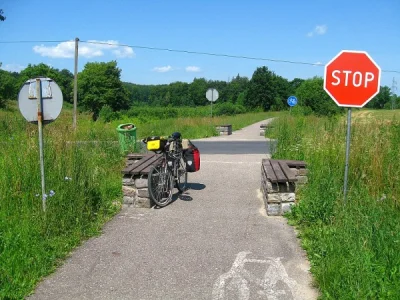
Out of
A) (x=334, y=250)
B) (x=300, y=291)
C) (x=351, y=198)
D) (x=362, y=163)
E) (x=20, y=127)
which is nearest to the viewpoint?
(x=300, y=291)

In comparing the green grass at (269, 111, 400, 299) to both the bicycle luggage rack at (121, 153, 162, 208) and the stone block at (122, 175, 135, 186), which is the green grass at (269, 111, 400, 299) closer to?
the bicycle luggage rack at (121, 153, 162, 208)

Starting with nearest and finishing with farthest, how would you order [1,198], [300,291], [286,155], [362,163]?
[300,291] < [1,198] < [362,163] < [286,155]

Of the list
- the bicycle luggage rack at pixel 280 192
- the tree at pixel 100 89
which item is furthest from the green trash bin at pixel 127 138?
the tree at pixel 100 89

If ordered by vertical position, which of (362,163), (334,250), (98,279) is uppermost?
(362,163)

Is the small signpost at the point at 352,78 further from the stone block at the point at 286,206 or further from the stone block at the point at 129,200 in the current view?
the stone block at the point at 129,200

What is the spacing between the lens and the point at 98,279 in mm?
3965

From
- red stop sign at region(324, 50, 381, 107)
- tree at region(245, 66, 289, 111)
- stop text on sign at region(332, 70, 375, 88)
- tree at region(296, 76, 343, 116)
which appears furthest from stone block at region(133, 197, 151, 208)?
tree at region(245, 66, 289, 111)

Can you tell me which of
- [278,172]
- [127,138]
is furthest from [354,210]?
[127,138]

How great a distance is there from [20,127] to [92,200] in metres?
3.25

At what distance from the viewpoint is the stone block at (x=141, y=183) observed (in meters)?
6.58

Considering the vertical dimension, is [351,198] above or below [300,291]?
above

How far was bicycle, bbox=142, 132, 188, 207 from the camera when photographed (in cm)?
661

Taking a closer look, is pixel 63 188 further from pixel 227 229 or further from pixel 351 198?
pixel 351 198

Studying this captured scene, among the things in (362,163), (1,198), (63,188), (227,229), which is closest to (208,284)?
(227,229)
